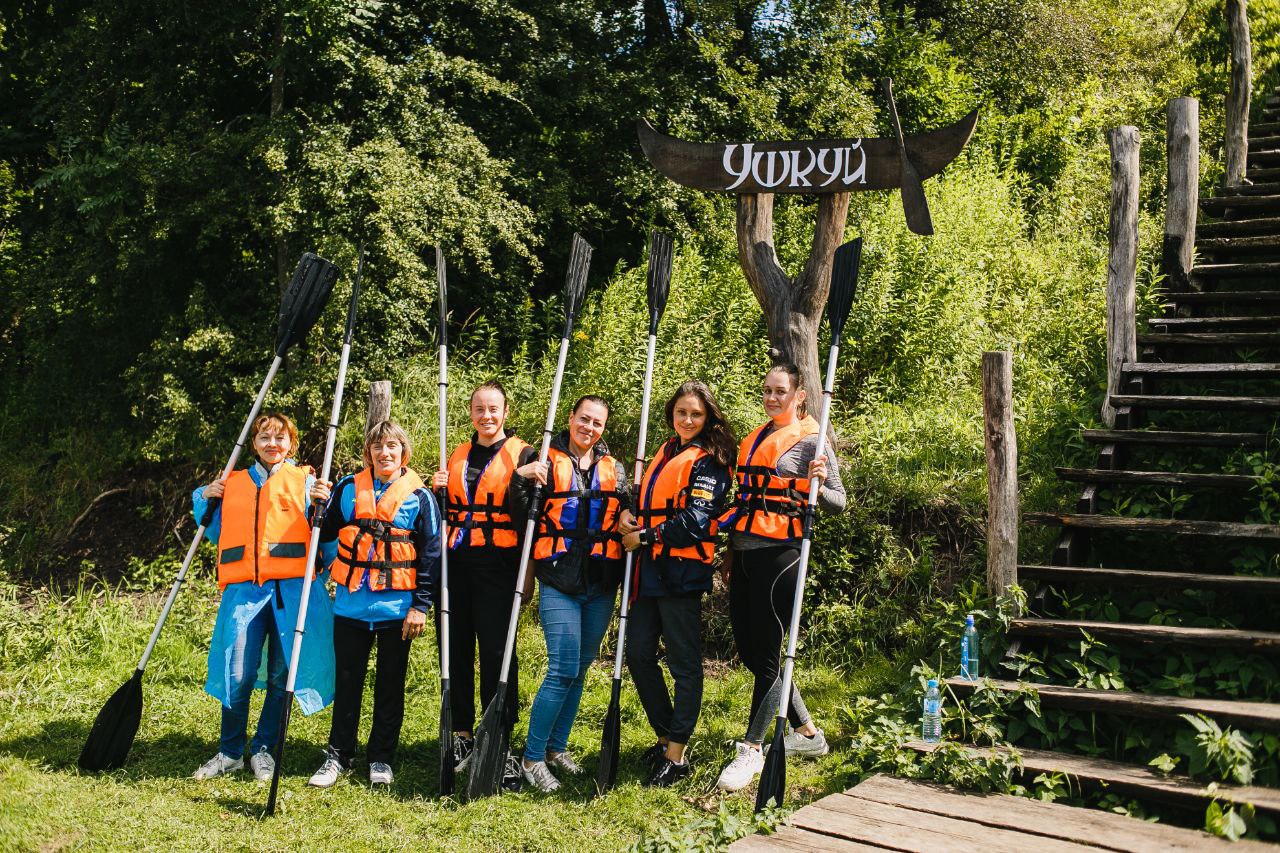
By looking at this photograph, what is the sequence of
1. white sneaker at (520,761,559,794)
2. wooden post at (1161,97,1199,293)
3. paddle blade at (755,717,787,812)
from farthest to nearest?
wooden post at (1161,97,1199,293), white sneaker at (520,761,559,794), paddle blade at (755,717,787,812)

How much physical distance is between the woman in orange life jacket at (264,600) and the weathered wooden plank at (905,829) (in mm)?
2756

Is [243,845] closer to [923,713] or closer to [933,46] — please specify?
[923,713]

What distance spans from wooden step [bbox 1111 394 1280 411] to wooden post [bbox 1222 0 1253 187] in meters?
4.13

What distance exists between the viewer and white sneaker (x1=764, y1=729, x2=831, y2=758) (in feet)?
17.4

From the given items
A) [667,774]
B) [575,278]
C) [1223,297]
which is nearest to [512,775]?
[667,774]

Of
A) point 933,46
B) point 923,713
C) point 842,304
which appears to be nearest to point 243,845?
point 923,713

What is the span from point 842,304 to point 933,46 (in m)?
8.94

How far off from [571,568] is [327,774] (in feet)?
5.25

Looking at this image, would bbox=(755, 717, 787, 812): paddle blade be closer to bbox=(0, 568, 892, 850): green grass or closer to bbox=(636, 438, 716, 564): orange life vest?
bbox=(0, 568, 892, 850): green grass

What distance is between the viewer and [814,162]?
605 centimetres

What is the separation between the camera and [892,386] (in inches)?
337

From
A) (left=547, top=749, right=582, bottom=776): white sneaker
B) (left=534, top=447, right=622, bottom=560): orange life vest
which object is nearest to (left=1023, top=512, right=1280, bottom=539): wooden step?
(left=534, top=447, right=622, bottom=560): orange life vest

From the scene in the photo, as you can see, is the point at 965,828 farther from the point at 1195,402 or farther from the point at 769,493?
the point at 1195,402

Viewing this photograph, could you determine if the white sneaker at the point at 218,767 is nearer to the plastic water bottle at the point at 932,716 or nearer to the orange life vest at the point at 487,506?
the orange life vest at the point at 487,506
